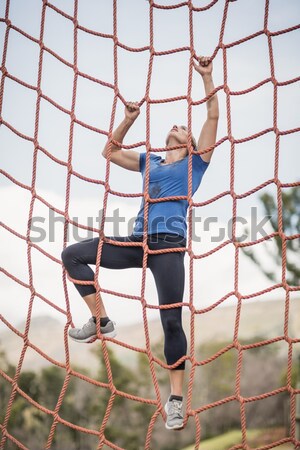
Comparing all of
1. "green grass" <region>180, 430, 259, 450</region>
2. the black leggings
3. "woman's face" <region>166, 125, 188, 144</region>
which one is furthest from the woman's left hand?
"green grass" <region>180, 430, 259, 450</region>

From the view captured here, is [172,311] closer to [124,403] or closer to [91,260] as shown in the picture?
[91,260]

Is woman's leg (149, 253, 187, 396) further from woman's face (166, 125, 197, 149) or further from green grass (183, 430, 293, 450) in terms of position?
green grass (183, 430, 293, 450)

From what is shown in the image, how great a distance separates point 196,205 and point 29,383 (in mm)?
10220

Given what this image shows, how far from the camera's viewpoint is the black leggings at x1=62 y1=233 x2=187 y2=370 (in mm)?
1763

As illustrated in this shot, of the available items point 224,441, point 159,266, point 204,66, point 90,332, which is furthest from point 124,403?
point 204,66

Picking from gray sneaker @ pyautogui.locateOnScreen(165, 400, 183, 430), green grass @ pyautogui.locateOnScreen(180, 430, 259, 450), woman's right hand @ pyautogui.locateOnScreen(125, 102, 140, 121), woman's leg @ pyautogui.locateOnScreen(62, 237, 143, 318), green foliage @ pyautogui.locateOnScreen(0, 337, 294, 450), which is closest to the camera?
gray sneaker @ pyautogui.locateOnScreen(165, 400, 183, 430)

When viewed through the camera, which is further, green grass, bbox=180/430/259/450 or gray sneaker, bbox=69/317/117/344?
green grass, bbox=180/430/259/450

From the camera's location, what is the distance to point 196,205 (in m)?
1.91

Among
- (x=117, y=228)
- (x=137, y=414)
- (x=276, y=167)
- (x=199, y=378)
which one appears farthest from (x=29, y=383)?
(x=276, y=167)

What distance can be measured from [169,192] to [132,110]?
0.30m

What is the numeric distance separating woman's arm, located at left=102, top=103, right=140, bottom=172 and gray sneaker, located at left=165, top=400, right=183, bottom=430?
0.78 metres

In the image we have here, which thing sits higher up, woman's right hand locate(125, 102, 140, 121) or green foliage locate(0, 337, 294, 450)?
woman's right hand locate(125, 102, 140, 121)

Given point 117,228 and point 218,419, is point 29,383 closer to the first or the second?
point 218,419

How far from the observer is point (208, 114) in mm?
1910
